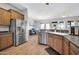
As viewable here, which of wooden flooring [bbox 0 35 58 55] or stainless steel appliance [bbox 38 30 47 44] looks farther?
stainless steel appliance [bbox 38 30 47 44]

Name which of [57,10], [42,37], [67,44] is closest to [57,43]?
[67,44]

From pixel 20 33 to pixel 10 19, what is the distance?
786mm

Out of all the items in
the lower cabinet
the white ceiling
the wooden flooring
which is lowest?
the wooden flooring

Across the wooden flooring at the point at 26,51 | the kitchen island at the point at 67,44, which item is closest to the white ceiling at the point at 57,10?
the kitchen island at the point at 67,44

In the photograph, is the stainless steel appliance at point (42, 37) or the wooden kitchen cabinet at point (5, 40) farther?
the stainless steel appliance at point (42, 37)

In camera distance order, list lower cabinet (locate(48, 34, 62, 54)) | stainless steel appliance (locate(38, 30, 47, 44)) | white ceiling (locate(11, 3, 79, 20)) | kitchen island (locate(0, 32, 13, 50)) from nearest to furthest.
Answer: white ceiling (locate(11, 3, 79, 20))
lower cabinet (locate(48, 34, 62, 54))
kitchen island (locate(0, 32, 13, 50))
stainless steel appliance (locate(38, 30, 47, 44))

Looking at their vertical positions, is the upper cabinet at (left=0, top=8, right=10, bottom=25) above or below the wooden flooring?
above

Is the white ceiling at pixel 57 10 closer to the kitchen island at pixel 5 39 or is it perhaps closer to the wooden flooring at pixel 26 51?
the wooden flooring at pixel 26 51

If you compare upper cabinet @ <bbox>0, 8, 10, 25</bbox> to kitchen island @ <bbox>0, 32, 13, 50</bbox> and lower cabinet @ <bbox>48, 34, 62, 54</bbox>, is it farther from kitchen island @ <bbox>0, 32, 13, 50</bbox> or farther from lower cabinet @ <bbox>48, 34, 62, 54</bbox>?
lower cabinet @ <bbox>48, 34, 62, 54</bbox>

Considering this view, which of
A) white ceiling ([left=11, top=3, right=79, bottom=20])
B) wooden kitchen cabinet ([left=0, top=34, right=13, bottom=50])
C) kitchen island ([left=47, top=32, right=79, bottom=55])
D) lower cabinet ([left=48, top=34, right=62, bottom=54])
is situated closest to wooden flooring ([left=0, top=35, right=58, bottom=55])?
lower cabinet ([left=48, top=34, right=62, bottom=54])

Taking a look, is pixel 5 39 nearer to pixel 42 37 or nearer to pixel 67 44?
pixel 42 37

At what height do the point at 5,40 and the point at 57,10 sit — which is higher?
the point at 57,10
